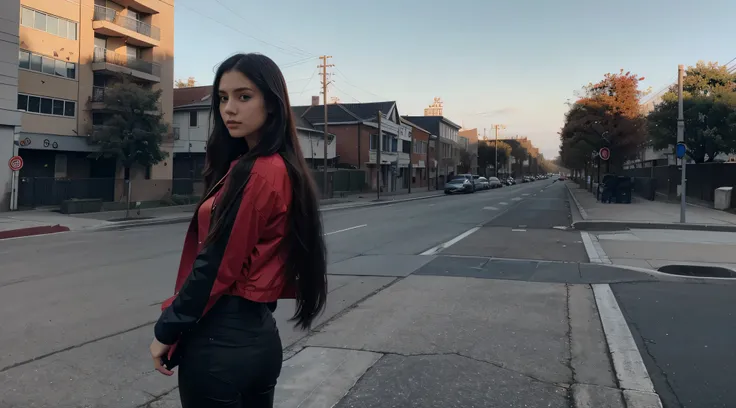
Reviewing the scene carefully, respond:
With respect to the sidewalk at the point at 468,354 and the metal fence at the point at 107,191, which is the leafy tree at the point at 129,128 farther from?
the sidewalk at the point at 468,354

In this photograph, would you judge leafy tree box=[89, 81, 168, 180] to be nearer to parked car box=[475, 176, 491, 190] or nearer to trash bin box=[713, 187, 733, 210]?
trash bin box=[713, 187, 733, 210]

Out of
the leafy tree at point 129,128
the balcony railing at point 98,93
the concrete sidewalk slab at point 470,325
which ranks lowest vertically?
the concrete sidewalk slab at point 470,325

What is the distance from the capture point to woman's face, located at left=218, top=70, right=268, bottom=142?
2.01 meters

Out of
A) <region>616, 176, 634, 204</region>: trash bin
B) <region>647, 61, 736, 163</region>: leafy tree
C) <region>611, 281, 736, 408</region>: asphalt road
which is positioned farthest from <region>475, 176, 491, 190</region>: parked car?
<region>611, 281, 736, 408</region>: asphalt road

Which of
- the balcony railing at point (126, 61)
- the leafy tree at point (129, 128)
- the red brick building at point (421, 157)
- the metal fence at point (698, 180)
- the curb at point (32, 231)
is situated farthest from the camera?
the red brick building at point (421, 157)

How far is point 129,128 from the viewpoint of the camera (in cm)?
2594

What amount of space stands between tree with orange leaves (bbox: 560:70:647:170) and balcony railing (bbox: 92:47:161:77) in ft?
86.1

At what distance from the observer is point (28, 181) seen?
2325 centimetres

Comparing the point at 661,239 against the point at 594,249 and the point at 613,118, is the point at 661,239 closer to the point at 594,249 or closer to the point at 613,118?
the point at 594,249

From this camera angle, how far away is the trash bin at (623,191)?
2756cm

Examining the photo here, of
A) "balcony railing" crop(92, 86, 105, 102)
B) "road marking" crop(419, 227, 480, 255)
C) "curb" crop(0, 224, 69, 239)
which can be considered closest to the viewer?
"road marking" crop(419, 227, 480, 255)

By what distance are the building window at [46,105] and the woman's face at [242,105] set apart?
2891 cm

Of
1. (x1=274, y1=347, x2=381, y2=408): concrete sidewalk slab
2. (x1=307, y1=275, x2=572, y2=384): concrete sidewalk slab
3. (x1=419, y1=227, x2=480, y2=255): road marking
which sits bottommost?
(x1=274, y1=347, x2=381, y2=408): concrete sidewalk slab

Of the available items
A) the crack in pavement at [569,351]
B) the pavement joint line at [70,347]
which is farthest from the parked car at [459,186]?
the pavement joint line at [70,347]
